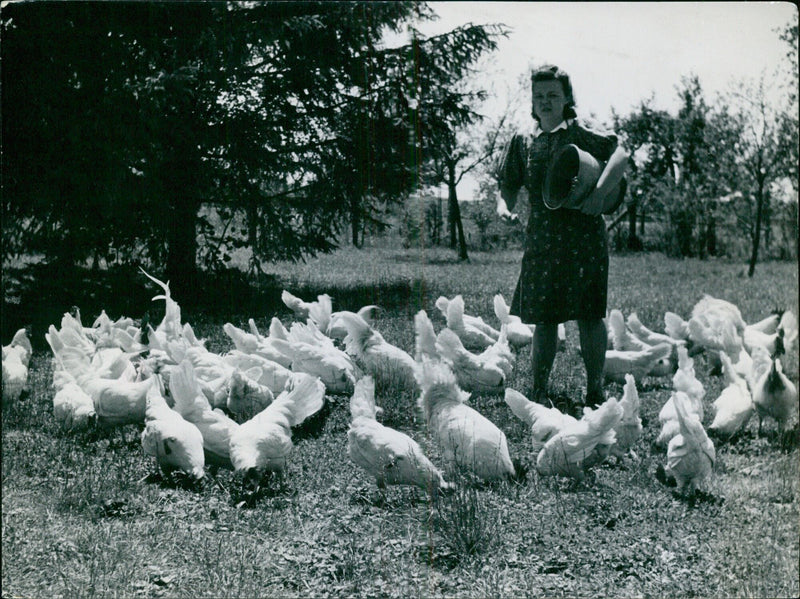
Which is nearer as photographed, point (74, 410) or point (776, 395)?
point (776, 395)

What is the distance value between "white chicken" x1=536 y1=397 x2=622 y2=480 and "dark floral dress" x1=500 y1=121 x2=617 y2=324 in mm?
987

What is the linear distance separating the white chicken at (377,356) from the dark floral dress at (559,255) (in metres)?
0.71

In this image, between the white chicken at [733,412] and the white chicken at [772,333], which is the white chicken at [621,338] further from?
the white chicken at [733,412]

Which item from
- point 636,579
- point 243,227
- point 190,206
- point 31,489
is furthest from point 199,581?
point 243,227

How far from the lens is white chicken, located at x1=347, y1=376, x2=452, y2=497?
249cm

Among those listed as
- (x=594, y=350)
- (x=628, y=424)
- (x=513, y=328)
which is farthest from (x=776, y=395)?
(x=513, y=328)

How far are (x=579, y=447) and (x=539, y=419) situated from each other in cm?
31

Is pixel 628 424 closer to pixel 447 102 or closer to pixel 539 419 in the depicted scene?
pixel 539 419

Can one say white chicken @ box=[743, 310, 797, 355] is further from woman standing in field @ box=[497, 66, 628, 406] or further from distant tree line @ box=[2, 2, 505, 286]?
distant tree line @ box=[2, 2, 505, 286]

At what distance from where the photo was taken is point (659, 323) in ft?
19.7

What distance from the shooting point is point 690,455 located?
2.59 meters

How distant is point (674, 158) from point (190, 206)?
4314 mm

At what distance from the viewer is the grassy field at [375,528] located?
1.99 metres

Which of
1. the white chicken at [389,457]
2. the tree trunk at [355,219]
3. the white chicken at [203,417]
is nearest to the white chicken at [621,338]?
the white chicken at [389,457]
